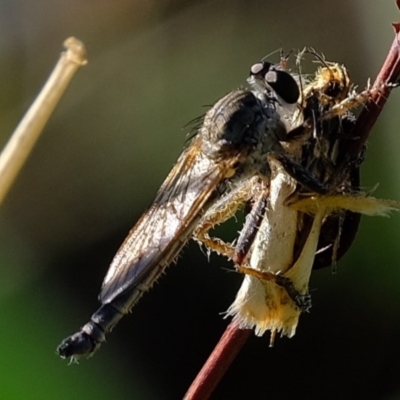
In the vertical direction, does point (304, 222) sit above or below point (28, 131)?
below

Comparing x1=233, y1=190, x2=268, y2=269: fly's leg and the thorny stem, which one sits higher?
the thorny stem

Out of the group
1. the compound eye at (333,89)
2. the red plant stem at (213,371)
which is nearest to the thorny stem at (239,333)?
the red plant stem at (213,371)

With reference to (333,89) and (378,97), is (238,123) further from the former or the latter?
(378,97)

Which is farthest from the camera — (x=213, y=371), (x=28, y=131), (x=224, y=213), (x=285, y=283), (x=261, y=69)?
(x=261, y=69)

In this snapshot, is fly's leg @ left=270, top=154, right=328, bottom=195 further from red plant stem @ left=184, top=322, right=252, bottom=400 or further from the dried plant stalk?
the dried plant stalk

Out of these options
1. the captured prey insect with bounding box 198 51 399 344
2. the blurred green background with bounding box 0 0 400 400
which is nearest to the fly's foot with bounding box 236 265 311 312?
the captured prey insect with bounding box 198 51 399 344

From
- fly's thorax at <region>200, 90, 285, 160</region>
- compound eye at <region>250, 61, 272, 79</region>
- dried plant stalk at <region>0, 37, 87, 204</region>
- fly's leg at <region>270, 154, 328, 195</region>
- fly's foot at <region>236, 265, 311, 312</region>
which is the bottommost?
fly's foot at <region>236, 265, 311, 312</region>

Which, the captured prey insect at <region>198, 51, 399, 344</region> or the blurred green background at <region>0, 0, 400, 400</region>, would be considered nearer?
the captured prey insect at <region>198, 51, 399, 344</region>

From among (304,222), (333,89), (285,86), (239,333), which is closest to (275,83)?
(285,86)

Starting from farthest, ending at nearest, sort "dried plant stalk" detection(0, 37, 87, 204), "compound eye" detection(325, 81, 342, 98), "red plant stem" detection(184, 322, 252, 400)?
"compound eye" detection(325, 81, 342, 98)
"red plant stem" detection(184, 322, 252, 400)
"dried plant stalk" detection(0, 37, 87, 204)
